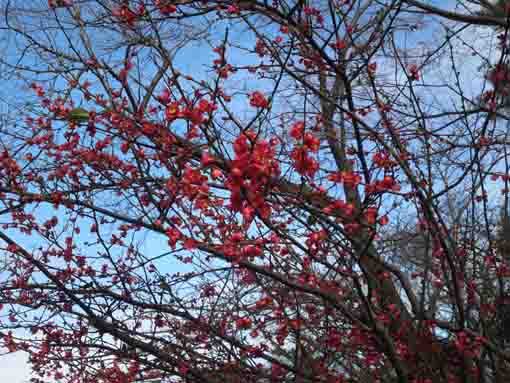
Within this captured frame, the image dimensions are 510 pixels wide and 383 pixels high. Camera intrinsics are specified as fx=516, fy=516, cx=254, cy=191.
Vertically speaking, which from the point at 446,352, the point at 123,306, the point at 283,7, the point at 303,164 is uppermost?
the point at 283,7

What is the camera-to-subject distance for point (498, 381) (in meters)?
Result: 3.73

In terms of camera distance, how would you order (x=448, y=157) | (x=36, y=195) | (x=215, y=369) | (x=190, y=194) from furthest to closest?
(x=448, y=157), (x=36, y=195), (x=215, y=369), (x=190, y=194)

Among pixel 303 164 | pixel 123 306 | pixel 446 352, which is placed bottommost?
pixel 446 352

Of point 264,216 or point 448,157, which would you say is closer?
point 264,216

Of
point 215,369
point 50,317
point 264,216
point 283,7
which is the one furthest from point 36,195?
point 264,216

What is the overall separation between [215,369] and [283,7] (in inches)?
110

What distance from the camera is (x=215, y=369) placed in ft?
12.9

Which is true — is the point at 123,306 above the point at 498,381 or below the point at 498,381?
above

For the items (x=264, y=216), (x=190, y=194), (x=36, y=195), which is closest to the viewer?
(x=264, y=216)

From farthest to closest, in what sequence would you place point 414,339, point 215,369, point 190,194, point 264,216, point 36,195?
point 36,195 < point 215,369 < point 414,339 < point 190,194 < point 264,216

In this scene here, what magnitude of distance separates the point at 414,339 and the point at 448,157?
213 cm

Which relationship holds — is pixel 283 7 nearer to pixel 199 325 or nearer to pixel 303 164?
pixel 303 164

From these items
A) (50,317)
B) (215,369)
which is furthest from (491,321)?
(50,317)

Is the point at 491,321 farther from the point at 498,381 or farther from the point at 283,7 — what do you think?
the point at 283,7
